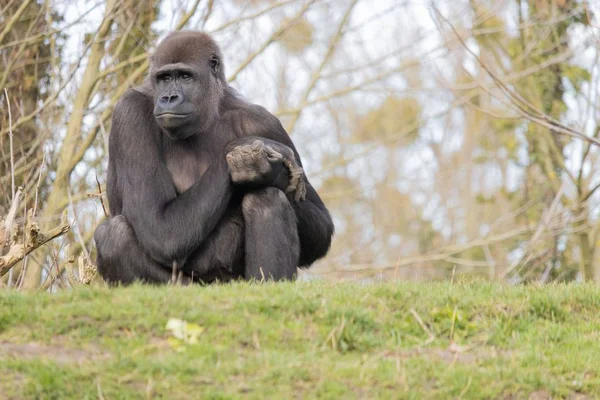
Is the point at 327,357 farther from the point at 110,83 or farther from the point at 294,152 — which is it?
the point at 110,83

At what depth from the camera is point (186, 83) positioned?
7.24 m

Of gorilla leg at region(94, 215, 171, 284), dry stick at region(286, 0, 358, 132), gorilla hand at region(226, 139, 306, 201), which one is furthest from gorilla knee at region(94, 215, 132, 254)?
dry stick at region(286, 0, 358, 132)

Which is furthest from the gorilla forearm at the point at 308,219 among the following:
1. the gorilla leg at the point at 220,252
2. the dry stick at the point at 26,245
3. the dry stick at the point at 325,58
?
the dry stick at the point at 325,58

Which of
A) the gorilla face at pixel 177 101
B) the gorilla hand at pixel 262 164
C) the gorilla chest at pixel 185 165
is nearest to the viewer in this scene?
the gorilla hand at pixel 262 164

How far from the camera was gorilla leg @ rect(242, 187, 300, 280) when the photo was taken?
6883 mm

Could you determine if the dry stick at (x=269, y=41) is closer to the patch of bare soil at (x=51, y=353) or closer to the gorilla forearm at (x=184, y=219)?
the gorilla forearm at (x=184, y=219)

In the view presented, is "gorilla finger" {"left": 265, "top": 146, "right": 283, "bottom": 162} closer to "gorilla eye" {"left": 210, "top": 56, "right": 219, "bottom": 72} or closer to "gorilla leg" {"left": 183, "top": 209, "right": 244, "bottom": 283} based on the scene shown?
"gorilla leg" {"left": 183, "top": 209, "right": 244, "bottom": 283}

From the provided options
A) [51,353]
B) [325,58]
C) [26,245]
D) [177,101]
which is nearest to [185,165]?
[177,101]

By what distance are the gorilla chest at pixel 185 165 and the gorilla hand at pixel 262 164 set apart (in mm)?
419

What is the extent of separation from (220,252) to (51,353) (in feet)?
7.73

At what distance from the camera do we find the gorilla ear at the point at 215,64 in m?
7.60

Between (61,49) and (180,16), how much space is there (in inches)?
65.6

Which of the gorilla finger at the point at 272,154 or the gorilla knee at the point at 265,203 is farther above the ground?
the gorilla finger at the point at 272,154

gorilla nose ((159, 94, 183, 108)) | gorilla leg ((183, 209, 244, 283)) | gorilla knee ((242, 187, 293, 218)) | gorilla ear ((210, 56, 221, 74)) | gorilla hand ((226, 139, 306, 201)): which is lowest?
gorilla leg ((183, 209, 244, 283))
